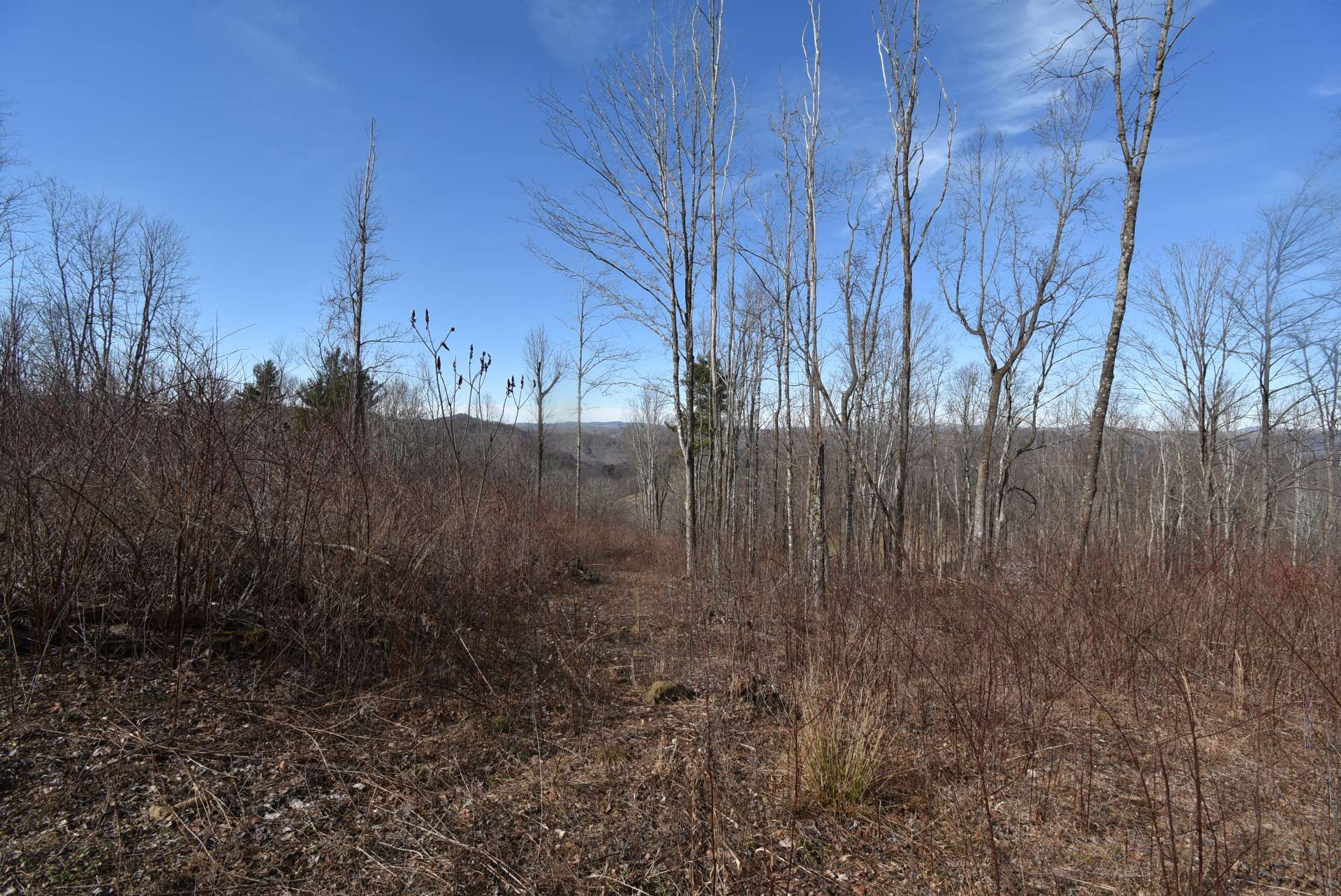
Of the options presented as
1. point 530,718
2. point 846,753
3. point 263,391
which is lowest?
point 530,718

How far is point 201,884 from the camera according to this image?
207cm

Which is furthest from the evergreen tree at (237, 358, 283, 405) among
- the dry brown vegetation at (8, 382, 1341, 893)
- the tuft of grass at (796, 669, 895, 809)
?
the tuft of grass at (796, 669, 895, 809)

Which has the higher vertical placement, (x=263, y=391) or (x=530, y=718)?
(x=263, y=391)

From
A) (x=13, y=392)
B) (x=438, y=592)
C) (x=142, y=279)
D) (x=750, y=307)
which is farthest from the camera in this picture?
(x=142, y=279)

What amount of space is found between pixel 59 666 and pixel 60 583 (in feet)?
1.53

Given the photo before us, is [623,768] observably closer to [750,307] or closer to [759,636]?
[759,636]

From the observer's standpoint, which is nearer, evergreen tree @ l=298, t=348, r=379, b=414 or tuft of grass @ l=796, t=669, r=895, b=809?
tuft of grass @ l=796, t=669, r=895, b=809

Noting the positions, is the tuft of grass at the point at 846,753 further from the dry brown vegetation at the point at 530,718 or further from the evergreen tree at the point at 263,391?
the evergreen tree at the point at 263,391

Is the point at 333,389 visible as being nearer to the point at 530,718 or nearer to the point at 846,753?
the point at 530,718

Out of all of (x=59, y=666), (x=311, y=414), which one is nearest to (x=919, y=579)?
(x=311, y=414)

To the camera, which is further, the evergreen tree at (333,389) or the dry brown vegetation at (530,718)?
the evergreen tree at (333,389)

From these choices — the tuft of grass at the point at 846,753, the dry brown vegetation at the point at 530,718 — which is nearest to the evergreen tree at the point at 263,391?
the dry brown vegetation at the point at 530,718

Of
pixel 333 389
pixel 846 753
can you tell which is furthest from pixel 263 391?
pixel 846 753

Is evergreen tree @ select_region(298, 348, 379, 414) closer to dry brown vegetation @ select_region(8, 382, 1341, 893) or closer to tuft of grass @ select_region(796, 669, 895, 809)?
dry brown vegetation @ select_region(8, 382, 1341, 893)
